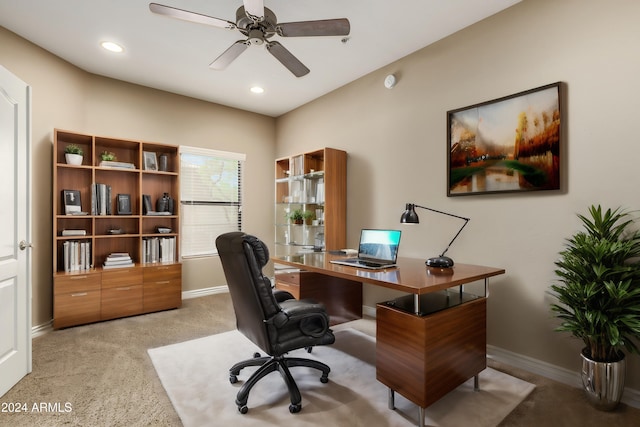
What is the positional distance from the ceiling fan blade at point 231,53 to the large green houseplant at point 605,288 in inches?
103

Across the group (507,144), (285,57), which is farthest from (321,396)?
(285,57)

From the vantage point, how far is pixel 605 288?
1802 mm

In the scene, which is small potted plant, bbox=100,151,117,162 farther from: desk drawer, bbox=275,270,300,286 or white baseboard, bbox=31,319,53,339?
desk drawer, bbox=275,270,300,286

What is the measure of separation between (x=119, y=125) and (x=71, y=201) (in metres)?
1.12

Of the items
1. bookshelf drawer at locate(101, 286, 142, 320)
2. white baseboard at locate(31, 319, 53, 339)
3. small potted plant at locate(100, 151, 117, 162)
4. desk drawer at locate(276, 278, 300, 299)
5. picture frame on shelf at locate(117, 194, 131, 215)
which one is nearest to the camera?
desk drawer at locate(276, 278, 300, 299)

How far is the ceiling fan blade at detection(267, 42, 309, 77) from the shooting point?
2.35 meters

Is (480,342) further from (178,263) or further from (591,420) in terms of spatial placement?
(178,263)

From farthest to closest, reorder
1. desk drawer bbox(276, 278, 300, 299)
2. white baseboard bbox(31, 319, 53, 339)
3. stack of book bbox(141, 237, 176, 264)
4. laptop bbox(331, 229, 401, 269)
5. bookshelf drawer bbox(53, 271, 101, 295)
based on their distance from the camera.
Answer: stack of book bbox(141, 237, 176, 264)
bookshelf drawer bbox(53, 271, 101, 295)
white baseboard bbox(31, 319, 53, 339)
desk drawer bbox(276, 278, 300, 299)
laptop bbox(331, 229, 401, 269)

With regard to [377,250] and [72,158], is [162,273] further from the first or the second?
[377,250]

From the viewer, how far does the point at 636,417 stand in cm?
183

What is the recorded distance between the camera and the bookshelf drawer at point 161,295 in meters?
3.73

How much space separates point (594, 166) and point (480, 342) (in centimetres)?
141

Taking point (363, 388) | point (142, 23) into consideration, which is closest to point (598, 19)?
point (363, 388)

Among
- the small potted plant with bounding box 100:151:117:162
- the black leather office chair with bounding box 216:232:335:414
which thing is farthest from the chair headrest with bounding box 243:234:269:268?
the small potted plant with bounding box 100:151:117:162
